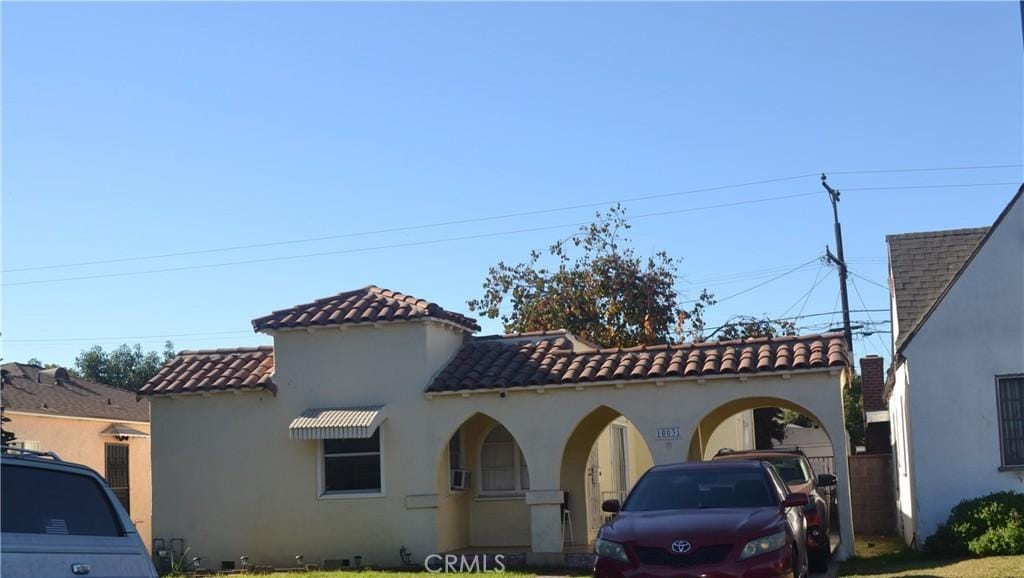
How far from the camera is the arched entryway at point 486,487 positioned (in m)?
21.7

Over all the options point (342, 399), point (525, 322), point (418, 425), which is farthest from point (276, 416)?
point (525, 322)

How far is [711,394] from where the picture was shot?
18.9m

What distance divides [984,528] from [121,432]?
22750mm

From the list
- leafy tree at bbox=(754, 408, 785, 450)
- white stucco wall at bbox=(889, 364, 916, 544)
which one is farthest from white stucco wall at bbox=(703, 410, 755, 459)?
white stucco wall at bbox=(889, 364, 916, 544)

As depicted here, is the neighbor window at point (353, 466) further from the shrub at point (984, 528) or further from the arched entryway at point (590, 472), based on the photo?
the shrub at point (984, 528)

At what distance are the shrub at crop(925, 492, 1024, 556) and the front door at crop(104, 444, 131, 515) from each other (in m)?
21.5

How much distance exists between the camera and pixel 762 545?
37.6ft

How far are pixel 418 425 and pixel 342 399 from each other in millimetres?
1534

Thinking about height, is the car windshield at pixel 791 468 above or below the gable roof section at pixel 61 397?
below

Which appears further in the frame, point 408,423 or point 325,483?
point 325,483

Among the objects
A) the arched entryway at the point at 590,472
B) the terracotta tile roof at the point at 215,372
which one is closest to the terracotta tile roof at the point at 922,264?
the arched entryway at the point at 590,472

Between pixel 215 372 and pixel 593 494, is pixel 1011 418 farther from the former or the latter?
pixel 215 372

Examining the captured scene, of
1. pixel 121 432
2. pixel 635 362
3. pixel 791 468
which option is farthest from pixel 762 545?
pixel 121 432

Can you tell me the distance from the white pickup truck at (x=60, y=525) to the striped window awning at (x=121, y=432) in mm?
23788
